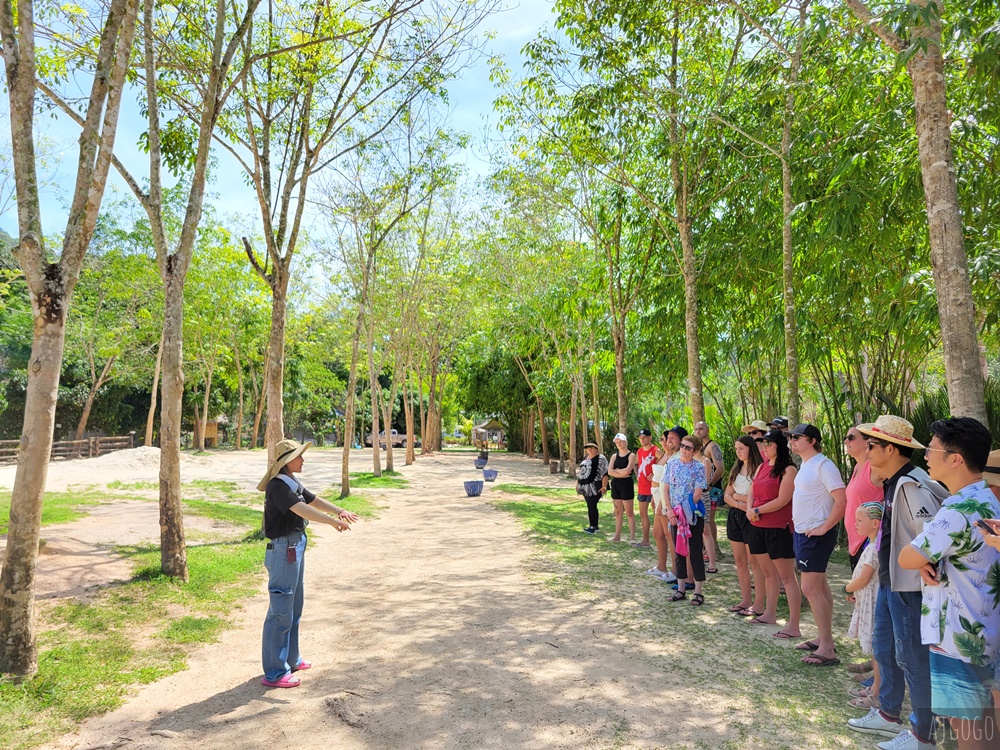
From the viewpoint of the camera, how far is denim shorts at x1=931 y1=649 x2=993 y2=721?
264cm

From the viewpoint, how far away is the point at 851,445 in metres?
4.25

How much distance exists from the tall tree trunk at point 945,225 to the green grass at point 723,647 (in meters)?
2.10

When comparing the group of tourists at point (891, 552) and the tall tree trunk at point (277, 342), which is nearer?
the group of tourists at point (891, 552)

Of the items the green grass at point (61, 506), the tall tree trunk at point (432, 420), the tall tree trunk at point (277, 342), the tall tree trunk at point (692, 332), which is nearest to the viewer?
the green grass at point (61, 506)

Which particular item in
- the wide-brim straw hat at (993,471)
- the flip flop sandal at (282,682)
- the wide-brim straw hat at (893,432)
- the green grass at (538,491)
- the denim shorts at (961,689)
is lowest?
the green grass at (538,491)

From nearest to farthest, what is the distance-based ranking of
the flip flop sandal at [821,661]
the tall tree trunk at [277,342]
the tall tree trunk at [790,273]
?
the flip flop sandal at [821,661], the tall tree trunk at [790,273], the tall tree trunk at [277,342]

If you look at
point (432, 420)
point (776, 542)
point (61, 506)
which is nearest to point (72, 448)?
point (432, 420)

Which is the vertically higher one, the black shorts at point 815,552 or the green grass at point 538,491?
the black shorts at point 815,552

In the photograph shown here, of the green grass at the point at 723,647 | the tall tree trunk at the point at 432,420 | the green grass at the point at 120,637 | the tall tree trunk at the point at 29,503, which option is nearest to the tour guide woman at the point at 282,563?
the green grass at the point at 120,637

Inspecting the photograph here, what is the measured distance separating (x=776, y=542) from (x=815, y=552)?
0.71 metres

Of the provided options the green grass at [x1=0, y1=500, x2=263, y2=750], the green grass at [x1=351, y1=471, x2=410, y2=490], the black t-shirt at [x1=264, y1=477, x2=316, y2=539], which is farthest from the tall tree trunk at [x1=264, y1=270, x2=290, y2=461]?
the green grass at [x1=351, y1=471, x2=410, y2=490]

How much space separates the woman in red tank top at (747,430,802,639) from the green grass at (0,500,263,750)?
4.64 meters

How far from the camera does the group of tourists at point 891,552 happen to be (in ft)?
8.70

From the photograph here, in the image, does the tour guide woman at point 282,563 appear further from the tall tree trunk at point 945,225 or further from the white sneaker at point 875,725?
the tall tree trunk at point 945,225
